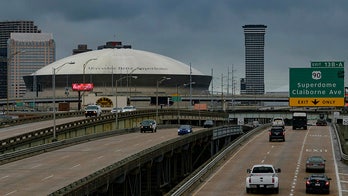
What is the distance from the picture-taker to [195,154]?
9725cm

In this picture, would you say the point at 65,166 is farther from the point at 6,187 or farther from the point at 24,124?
the point at 24,124

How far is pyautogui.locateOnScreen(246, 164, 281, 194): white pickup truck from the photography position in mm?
45062

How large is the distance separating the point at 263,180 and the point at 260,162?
19.6m

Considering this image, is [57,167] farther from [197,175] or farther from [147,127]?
[147,127]

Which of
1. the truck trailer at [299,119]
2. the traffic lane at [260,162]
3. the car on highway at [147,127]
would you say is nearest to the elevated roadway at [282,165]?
the traffic lane at [260,162]

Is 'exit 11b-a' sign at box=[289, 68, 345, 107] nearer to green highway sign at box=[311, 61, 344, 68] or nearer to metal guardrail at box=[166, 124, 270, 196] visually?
green highway sign at box=[311, 61, 344, 68]

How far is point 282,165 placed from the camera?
62.8m

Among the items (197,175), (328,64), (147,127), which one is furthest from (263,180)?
(147,127)

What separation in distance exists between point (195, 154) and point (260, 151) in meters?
21.0

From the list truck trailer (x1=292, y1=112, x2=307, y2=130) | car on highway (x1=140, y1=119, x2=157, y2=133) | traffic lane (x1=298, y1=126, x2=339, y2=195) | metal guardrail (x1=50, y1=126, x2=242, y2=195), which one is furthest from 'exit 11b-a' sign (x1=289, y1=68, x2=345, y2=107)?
truck trailer (x1=292, y1=112, x2=307, y2=130)

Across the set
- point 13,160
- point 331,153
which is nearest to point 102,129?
point 331,153

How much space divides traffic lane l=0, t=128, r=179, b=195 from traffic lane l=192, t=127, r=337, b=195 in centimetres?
806

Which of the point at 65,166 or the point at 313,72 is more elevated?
the point at 313,72

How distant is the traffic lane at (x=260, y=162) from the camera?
47.3 metres
